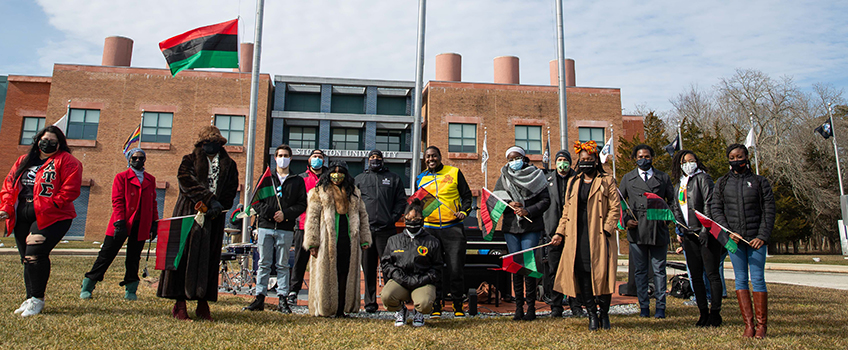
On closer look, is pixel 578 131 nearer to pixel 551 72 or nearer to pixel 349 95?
pixel 551 72

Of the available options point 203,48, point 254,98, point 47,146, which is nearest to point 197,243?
point 47,146

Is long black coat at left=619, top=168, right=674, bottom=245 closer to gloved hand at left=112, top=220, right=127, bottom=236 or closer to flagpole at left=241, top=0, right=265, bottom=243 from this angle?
gloved hand at left=112, top=220, right=127, bottom=236

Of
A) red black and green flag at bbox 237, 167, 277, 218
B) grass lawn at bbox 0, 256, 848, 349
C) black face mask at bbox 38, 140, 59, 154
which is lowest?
grass lawn at bbox 0, 256, 848, 349

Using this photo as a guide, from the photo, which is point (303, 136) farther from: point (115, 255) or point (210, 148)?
point (210, 148)

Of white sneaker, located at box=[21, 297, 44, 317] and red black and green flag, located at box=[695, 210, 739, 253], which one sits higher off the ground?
red black and green flag, located at box=[695, 210, 739, 253]

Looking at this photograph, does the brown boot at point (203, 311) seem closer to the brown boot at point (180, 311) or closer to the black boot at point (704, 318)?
the brown boot at point (180, 311)

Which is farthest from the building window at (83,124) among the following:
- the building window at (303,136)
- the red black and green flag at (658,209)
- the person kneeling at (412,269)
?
the red black and green flag at (658,209)

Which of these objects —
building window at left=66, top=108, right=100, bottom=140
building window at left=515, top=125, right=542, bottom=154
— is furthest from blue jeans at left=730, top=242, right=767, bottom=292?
building window at left=66, top=108, right=100, bottom=140

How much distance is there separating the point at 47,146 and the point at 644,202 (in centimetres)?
654

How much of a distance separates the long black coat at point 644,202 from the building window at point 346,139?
2908cm

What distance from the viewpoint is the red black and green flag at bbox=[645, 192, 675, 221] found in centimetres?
603

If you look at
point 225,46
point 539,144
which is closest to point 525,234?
point 225,46

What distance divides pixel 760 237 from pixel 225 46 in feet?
33.0

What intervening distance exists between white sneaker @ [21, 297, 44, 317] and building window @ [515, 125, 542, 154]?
28.6 metres
